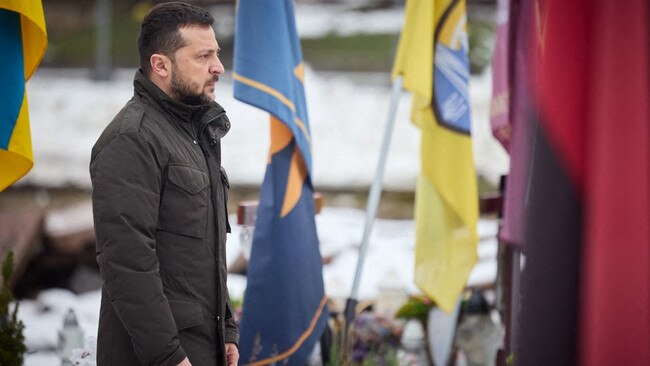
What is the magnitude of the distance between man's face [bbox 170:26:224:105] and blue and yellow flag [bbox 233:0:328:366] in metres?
1.49

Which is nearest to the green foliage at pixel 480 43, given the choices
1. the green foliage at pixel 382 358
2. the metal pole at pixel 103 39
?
the metal pole at pixel 103 39

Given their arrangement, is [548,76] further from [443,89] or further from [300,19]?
[300,19]

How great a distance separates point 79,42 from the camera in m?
8.48

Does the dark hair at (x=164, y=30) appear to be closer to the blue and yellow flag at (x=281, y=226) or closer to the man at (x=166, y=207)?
the man at (x=166, y=207)

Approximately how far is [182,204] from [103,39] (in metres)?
6.71

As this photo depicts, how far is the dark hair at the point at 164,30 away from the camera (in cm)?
219

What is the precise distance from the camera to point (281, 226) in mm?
3812

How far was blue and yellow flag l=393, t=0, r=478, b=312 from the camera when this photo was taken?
4488mm

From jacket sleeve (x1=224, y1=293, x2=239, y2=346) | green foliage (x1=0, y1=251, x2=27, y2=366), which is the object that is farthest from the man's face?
green foliage (x1=0, y1=251, x2=27, y2=366)

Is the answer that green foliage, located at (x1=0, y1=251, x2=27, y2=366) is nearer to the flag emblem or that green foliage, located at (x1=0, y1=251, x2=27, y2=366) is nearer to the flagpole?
the flagpole

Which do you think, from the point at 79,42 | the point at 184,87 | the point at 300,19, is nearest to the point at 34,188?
the point at 79,42

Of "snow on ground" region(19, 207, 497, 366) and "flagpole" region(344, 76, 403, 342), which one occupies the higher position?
"flagpole" region(344, 76, 403, 342)

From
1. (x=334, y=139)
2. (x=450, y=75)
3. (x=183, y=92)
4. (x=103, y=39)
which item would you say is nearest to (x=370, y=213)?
(x=450, y=75)

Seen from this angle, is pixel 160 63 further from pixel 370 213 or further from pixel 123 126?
pixel 370 213
